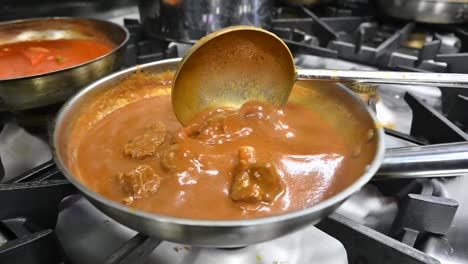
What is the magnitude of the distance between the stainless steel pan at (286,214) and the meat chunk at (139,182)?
0.10 m

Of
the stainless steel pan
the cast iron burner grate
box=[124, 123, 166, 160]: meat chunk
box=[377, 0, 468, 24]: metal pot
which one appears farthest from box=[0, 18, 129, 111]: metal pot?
box=[377, 0, 468, 24]: metal pot

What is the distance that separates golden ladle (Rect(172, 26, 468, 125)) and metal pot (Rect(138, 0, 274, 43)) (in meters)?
0.42

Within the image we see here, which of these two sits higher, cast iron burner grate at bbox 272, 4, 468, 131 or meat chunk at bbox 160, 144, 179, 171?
cast iron burner grate at bbox 272, 4, 468, 131

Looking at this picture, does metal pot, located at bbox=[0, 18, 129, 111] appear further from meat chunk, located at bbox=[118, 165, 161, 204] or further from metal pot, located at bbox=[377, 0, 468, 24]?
metal pot, located at bbox=[377, 0, 468, 24]

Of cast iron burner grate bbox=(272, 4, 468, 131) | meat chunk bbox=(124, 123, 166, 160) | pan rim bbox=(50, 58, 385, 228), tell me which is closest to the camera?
pan rim bbox=(50, 58, 385, 228)

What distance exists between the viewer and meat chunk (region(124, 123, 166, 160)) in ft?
2.34

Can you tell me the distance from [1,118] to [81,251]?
525 mm

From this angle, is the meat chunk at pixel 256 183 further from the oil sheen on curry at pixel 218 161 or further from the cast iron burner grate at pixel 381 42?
the cast iron burner grate at pixel 381 42

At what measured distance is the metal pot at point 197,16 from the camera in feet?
3.88

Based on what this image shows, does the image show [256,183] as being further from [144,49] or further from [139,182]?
[144,49]

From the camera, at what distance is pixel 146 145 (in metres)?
0.73

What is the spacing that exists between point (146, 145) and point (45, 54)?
0.62 meters

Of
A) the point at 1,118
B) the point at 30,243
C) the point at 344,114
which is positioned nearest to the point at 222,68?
the point at 344,114

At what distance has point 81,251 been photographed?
0.70 m
